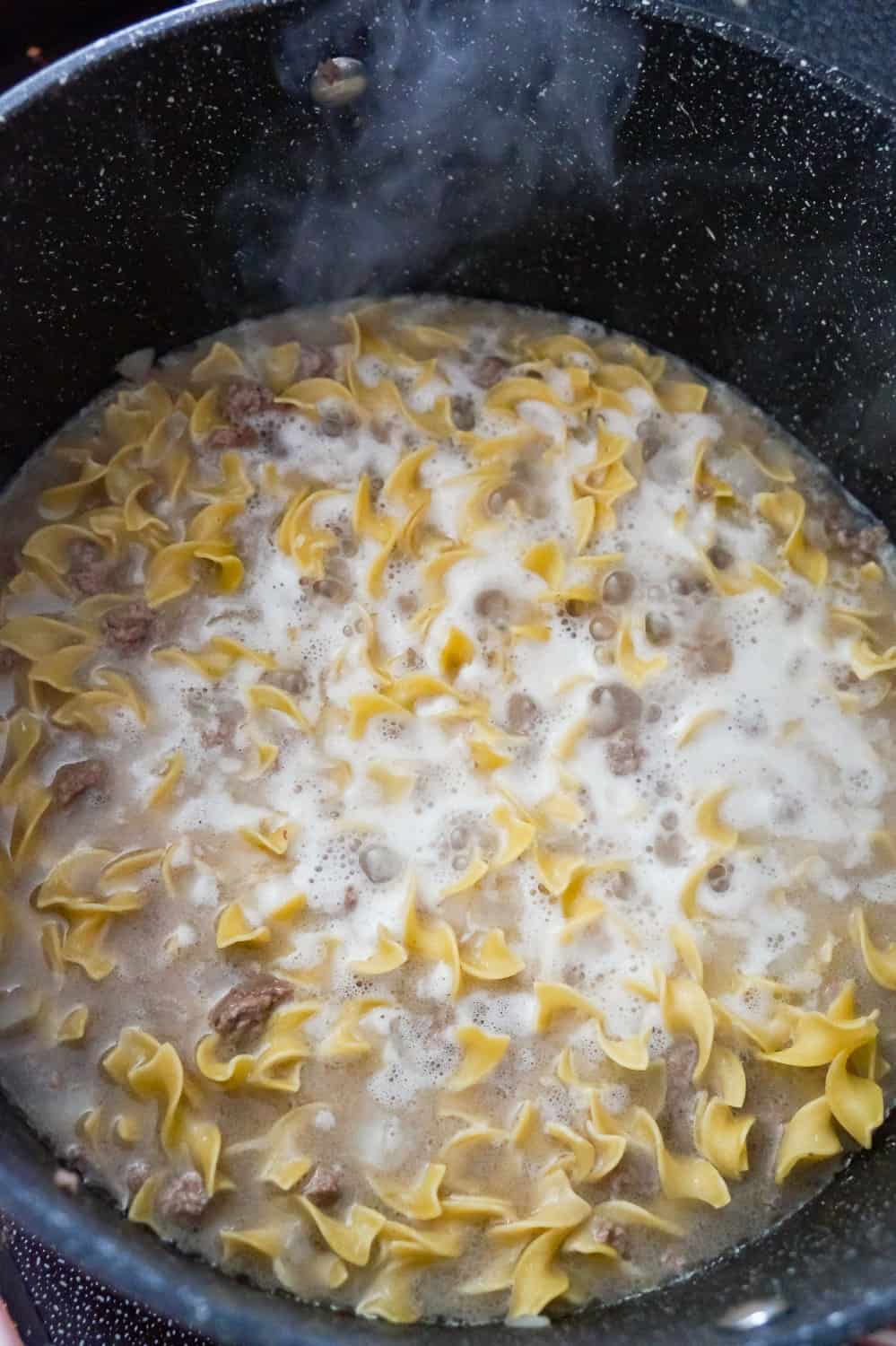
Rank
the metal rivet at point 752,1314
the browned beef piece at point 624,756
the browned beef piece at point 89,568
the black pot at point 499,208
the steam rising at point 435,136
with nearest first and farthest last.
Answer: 1. the metal rivet at point 752,1314
2. the black pot at point 499,208
3. the steam rising at point 435,136
4. the browned beef piece at point 624,756
5. the browned beef piece at point 89,568

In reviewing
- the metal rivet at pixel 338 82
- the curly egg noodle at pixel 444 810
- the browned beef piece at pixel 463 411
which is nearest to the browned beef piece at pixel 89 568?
the curly egg noodle at pixel 444 810

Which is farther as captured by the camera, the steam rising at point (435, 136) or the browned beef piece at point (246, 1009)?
the steam rising at point (435, 136)

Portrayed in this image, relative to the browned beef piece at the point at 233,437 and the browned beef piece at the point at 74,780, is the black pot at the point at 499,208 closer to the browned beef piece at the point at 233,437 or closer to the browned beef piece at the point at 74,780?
the browned beef piece at the point at 233,437

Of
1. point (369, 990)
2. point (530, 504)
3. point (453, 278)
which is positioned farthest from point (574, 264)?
point (369, 990)

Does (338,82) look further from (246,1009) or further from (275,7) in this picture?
(246,1009)

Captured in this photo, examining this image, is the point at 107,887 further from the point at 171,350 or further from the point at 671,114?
the point at 671,114

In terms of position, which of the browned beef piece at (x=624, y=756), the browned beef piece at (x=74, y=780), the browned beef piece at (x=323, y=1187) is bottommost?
the browned beef piece at (x=323, y=1187)
